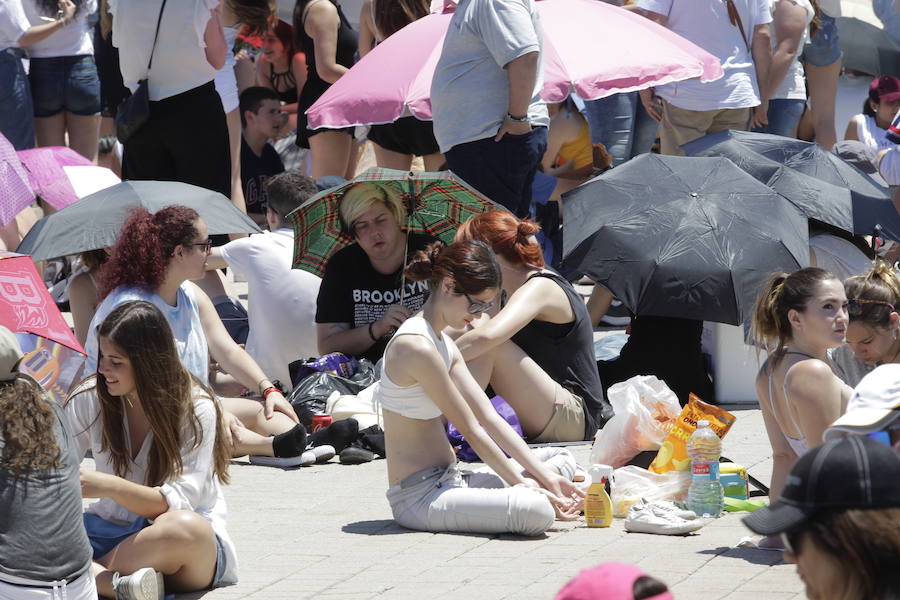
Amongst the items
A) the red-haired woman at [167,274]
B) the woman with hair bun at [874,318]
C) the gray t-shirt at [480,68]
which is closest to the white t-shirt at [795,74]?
the gray t-shirt at [480,68]

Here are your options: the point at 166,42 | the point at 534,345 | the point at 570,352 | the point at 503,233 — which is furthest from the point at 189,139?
the point at 570,352

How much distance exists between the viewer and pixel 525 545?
201 inches

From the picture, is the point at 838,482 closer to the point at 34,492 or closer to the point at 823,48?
the point at 34,492

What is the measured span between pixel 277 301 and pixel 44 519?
11.7ft

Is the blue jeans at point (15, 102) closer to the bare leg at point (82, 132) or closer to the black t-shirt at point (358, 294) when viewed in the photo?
the bare leg at point (82, 132)

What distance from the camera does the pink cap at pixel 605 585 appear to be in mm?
2090

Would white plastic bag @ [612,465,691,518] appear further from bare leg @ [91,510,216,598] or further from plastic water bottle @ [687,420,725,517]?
bare leg @ [91,510,216,598]

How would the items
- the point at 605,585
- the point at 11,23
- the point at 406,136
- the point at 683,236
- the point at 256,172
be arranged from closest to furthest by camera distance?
the point at 605,585 < the point at 683,236 < the point at 11,23 < the point at 406,136 < the point at 256,172

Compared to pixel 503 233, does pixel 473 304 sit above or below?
above

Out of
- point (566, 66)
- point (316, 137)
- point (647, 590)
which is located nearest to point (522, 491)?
point (647, 590)

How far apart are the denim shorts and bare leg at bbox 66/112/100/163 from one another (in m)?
0.05

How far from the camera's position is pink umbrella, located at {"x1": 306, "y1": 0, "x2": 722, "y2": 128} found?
8.28 meters

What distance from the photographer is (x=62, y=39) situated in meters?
9.28

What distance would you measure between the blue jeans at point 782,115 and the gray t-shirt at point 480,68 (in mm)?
2775
